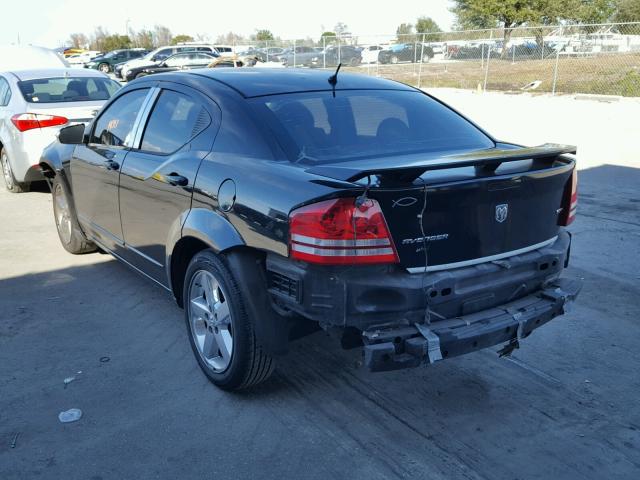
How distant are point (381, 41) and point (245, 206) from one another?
30.1 meters

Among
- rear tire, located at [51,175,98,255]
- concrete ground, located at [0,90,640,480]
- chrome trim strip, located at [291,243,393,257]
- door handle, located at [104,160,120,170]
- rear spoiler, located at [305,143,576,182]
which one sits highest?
rear spoiler, located at [305,143,576,182]

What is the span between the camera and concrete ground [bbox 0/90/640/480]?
3143mm

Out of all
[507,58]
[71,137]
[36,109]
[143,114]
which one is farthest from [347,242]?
[507,58]

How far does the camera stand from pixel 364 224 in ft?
9.54

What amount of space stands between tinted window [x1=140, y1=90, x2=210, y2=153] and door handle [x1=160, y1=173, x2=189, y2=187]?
209mm

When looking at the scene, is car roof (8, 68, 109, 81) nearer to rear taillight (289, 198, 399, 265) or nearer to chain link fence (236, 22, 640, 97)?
rear taillight (289, 198, 399, 265)

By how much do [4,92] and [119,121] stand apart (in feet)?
18.0

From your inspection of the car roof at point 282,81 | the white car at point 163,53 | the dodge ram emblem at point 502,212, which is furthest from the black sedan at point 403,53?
the dodge ram emblem at point 502,212

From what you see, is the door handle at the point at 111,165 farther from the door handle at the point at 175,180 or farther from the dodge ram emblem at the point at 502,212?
the dodge ram emblem at the point at 502,212

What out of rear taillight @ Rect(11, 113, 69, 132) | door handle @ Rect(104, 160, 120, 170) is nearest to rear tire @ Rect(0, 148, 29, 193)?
rear taillight @ Rect(11, 113, 69, 132)

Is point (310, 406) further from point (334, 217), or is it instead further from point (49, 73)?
point (49, 73)

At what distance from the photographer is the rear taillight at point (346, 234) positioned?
2.90 m

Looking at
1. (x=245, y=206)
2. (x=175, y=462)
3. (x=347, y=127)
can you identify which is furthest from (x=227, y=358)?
(x=347, y=127)

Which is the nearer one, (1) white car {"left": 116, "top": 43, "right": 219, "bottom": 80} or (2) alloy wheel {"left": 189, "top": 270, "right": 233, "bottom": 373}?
(2) alloy wheel {"left": 189, "top": 270, "right": 233, "bottom": 373}
